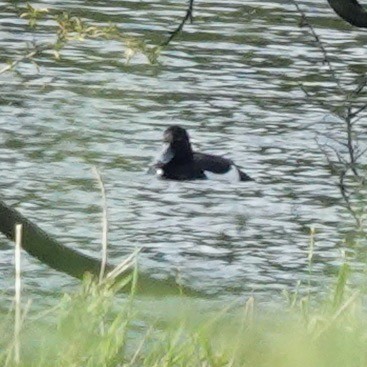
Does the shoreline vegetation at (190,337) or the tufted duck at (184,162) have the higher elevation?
the shoreline vegetation at (190,337)

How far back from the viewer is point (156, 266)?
331 inches

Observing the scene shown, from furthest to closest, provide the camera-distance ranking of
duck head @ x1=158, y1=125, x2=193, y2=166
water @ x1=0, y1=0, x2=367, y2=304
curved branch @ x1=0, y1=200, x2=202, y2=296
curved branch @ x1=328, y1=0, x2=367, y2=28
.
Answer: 1. duck head @ x1=158, y1=125, x2=193, y2=166
2. water @ x1=0, y1=0, x2=367, y2=304
3. curved branch @ x1=328, y1=0, x2=367, y2=28
4. curved branch @ x1=0, y1=200, x2=202, y2=296

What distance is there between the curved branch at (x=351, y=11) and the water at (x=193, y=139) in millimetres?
1662

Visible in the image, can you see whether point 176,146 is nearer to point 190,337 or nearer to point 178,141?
point 178,141

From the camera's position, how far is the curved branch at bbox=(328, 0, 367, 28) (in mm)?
5070

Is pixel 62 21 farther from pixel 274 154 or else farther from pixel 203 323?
pixel 274 154

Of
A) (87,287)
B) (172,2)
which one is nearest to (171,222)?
(87,287)

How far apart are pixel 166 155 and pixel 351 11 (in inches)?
236

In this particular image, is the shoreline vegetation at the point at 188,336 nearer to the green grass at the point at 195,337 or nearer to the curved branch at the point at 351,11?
the green grass at the point at 195,337

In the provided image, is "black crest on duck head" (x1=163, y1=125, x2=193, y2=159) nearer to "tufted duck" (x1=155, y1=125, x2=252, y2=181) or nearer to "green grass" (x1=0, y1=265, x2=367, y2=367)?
"tufted duck" (x1=155, y1=125, x2=252, y2=181)

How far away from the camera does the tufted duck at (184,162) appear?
34.7 ft

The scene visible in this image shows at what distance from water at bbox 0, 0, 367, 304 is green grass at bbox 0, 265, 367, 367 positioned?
3173 mm

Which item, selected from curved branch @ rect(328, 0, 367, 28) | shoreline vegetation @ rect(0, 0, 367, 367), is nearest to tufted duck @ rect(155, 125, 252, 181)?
curved branch @ rect(328, 0, 367, 28)

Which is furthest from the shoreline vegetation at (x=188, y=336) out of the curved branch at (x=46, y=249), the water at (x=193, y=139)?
the water at (x=193, y=139)
